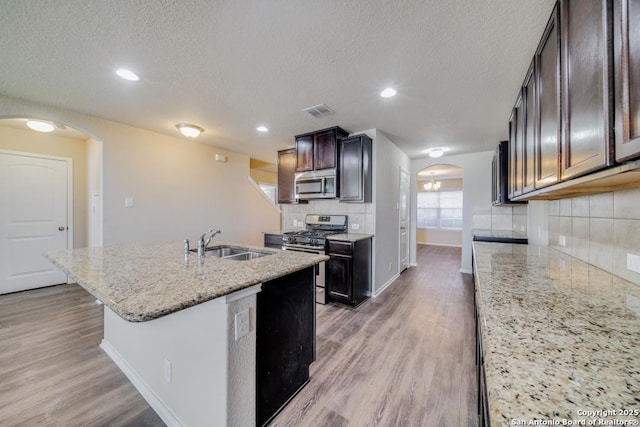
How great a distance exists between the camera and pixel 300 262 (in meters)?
1.58

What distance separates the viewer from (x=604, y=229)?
1439 mm

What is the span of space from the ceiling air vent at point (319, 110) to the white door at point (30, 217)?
14.4 ft

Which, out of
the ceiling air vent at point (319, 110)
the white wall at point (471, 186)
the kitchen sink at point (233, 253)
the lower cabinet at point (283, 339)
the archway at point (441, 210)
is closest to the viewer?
the lower cabinet at point (283, 339)

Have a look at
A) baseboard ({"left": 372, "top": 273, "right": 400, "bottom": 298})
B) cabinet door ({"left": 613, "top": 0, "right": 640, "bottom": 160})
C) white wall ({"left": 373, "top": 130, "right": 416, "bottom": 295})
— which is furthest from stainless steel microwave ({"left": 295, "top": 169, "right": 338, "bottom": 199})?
cabinet door ({"left": 613, "top": 0, "right": 640, "bottom": 160})

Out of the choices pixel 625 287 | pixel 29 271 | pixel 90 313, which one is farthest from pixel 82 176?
pixel 625 287

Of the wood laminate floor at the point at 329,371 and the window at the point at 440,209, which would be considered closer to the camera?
the wood laminate floor at the point at 329,371

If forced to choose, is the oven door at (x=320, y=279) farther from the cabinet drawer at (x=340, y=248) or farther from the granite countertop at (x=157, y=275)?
the granite countertop at (x=157, y=275)

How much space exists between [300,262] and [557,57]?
178cm

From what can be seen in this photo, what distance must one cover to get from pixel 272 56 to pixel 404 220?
400 cm

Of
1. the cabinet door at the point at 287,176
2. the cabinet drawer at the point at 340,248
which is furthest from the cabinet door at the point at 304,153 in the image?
the cabinet drawer at the point at 340,248

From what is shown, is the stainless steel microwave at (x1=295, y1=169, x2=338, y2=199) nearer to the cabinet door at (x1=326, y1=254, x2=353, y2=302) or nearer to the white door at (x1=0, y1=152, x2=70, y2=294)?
the cabinet door at (x1=326, y1=254, x2=353, y2=302)

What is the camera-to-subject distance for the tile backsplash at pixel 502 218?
412 cm

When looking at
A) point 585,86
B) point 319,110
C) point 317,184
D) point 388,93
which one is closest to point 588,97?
point 585,86

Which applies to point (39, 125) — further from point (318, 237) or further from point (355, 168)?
point (355, 168)
